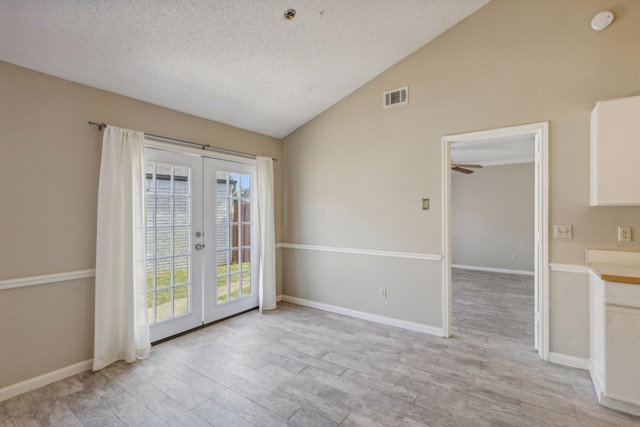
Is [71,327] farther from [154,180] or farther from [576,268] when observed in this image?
[576,268]

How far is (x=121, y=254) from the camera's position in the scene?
8.95 ft

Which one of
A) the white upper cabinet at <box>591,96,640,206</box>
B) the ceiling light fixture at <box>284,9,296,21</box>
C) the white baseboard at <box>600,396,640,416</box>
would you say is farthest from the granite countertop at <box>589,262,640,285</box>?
the ceiling light fixture at <box>284,9,296,21</box>

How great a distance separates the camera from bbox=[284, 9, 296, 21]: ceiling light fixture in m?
2.47

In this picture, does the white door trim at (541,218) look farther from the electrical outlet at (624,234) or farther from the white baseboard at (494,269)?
the white baseboard at (494,269)

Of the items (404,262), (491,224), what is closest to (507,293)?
(491,224)

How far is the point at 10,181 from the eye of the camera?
88.8 inches

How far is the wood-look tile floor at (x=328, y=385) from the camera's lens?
6.55ft

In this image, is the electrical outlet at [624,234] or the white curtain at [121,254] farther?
the white curtain at [121,254]

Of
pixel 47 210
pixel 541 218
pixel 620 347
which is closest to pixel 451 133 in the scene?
pixel 541 218

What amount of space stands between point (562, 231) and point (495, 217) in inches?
181

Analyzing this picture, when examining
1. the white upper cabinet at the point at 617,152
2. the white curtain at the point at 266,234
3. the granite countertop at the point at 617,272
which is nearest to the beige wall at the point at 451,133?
the granite countertop at the point at 617,272

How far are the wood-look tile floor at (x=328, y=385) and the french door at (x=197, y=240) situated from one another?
353 millimetres

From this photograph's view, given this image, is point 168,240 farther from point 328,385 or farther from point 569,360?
point 569,360

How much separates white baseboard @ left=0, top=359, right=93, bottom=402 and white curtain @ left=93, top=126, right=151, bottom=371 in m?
0.13
